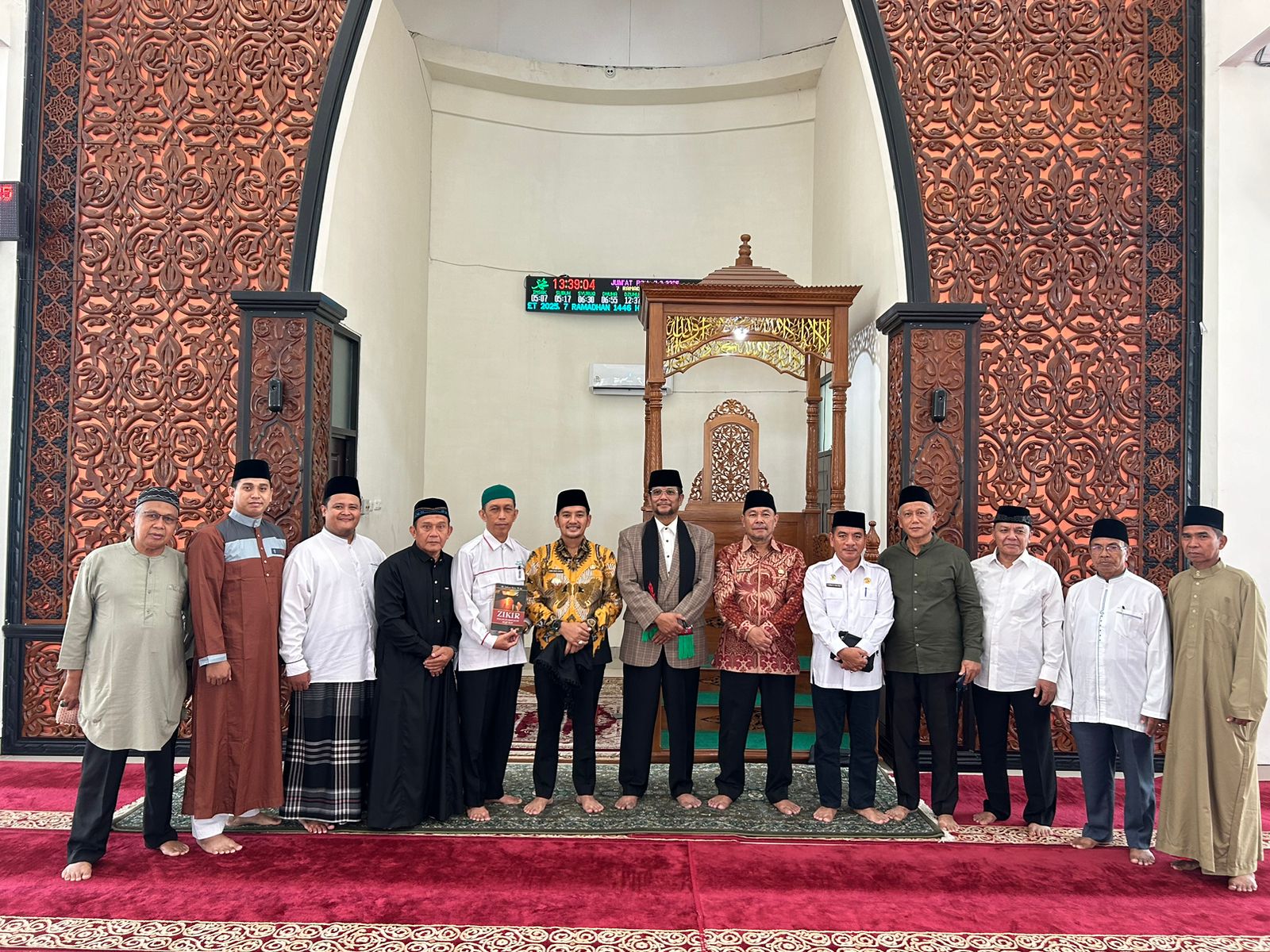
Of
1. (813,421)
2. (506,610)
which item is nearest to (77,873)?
(506,610)

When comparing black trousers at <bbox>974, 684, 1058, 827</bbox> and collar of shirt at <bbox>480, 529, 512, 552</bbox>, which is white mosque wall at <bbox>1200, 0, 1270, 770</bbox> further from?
collar of shirt at <bbox>480, 529, 512, 552</bbox>

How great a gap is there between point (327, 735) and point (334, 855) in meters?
0.46

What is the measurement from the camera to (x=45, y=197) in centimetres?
443

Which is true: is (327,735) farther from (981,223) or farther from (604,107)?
(604,107)

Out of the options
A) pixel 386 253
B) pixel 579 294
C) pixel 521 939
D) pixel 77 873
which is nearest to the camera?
pixel 521 939

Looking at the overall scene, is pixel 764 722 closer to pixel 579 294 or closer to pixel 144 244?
pixel 144 244

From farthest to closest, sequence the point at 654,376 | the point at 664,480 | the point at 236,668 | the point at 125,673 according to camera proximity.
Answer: the point at 654,376 → the point at 664,480 → the point at 236,668 → the point at 125,673

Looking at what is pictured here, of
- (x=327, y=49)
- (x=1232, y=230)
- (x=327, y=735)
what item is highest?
(x=327, y=49)

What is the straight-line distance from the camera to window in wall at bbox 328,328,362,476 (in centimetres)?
486

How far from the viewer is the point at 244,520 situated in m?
3.52

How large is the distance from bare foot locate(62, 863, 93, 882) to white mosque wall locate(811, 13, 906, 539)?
11.7 ft

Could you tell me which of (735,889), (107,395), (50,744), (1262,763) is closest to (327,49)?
(107,395)

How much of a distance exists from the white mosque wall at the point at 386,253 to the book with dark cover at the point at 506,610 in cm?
183

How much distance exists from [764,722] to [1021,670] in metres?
1.02
